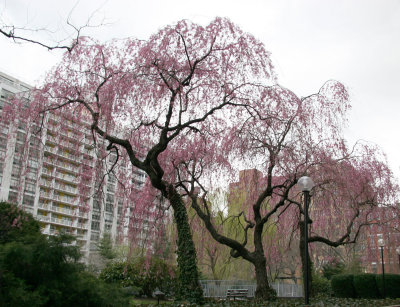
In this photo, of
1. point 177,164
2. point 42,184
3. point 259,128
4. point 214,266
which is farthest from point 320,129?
point 214,266

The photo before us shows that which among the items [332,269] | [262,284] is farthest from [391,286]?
[332,269]

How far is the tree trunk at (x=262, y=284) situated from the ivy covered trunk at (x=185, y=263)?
259 cm

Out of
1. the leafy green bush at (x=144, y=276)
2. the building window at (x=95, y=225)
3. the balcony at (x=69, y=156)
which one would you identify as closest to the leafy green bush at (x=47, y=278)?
the balcony at (x=69, y=156)

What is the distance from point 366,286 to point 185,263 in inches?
408

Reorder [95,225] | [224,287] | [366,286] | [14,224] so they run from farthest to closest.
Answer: [95,225] < [224,287] < [366,286] < [14,224]

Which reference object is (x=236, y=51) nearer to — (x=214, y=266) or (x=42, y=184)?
(x=42, y=184)

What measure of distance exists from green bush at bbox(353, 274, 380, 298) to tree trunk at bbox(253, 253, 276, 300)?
266 inches

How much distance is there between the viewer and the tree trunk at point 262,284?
1327cm

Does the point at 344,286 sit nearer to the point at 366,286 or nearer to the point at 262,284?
the point at 366,286

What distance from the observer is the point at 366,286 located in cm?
1808

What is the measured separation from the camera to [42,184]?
41.2ft

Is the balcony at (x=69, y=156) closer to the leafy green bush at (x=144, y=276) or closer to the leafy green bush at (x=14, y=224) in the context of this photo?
the leafy green bush at (x=14, y=224)

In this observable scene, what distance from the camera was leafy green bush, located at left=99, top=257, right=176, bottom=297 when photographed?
16719 mm

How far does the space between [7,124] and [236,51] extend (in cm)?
690
